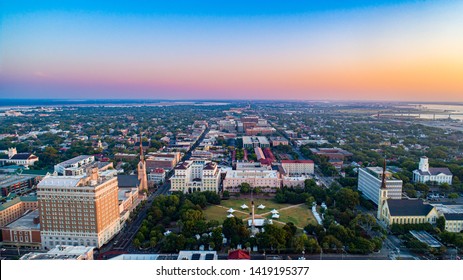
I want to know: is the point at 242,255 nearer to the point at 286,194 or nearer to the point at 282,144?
the point at 286,194

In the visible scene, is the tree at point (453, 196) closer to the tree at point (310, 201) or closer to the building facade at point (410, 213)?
the building facade at point (410, 213)

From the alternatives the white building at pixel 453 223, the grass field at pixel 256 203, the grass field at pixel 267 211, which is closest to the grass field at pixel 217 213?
the grass field at pixel 267 211

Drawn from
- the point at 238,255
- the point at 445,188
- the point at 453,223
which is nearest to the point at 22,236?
the point at 238,255

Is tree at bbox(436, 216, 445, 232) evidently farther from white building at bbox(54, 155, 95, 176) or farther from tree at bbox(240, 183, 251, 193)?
white building at bbox(54, 155, 95, 176)

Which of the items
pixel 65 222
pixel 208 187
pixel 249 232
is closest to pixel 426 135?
pixel 208 187

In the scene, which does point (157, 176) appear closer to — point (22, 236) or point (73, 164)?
point (73, 164)

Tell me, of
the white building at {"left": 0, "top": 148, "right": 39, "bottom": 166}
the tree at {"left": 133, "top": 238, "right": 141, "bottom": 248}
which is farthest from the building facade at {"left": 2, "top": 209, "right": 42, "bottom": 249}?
the white building at {"left": 0, "top": 148, "right": 39, "bottom": 166}
